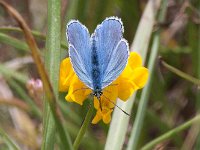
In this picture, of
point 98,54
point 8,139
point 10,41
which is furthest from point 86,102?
point 98,54

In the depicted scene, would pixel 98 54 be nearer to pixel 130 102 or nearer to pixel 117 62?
pixel 117 62

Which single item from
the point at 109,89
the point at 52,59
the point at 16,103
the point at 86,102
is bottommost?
the point at 109,89

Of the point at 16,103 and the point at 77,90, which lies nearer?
the point at 77,90

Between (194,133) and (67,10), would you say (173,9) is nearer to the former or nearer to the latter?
(67,10)

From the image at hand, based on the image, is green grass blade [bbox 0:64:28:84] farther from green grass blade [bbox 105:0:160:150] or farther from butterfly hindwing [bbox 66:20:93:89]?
butterfly hindwing [bbox 66:20:93:89]

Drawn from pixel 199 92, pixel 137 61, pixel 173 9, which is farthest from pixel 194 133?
pixel 137 61

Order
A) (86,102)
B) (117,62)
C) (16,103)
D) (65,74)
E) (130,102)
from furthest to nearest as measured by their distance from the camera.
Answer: (16,103) → (86,102) → (130,102) → (65,74) → (117,62)

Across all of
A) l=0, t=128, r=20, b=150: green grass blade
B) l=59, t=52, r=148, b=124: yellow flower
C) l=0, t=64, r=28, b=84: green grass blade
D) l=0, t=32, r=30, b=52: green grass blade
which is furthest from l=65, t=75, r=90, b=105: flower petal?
l=0, t=64, r=28, b=84: green grass blade
